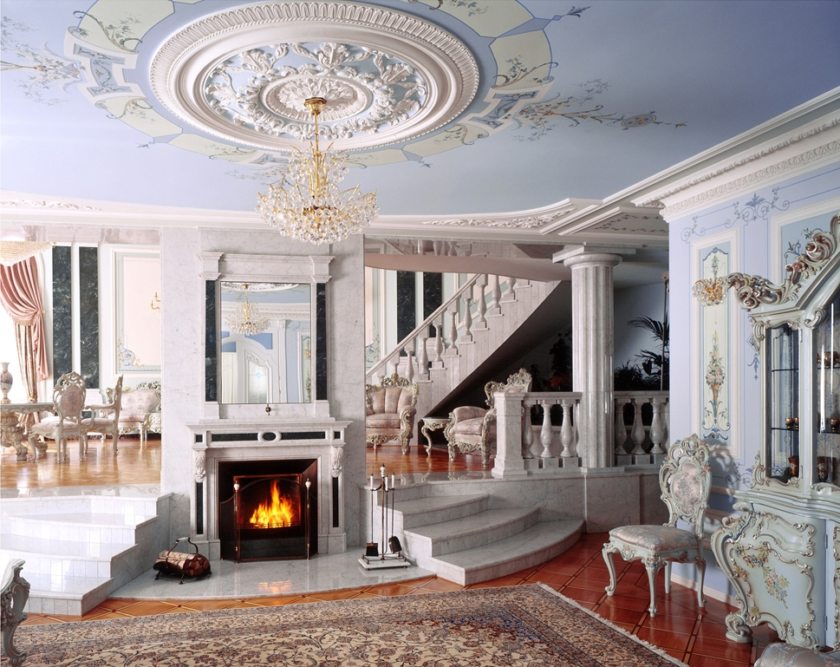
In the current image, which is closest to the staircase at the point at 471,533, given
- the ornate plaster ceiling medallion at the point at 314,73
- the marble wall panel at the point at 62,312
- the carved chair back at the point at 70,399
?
the ornate plaster ceiling medallion at the point at 314,73

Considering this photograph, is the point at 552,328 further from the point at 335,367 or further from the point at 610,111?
the point at 610,111

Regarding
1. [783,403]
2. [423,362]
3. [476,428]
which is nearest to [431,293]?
[423,362]

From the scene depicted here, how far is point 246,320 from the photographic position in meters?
6.83

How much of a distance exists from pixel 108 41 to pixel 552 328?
8892 millimetres

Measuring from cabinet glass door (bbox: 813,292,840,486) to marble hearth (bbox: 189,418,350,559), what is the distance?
3982 millimetres

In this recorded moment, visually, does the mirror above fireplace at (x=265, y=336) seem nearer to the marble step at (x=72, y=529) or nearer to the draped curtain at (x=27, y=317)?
the marble step at (x=72, y=529)

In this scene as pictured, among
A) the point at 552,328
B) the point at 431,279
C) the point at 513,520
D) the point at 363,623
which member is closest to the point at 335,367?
the point at 513,520

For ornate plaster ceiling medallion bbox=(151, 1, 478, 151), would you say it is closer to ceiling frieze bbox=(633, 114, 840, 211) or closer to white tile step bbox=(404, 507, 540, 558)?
ceiling frieze bbox=(633, 114, 840, 211)

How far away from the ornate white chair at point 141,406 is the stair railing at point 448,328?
3.43 m

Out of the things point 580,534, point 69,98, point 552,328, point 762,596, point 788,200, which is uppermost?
point 69,98

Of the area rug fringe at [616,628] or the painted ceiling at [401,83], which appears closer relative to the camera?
the painted ceiling at [401,83]

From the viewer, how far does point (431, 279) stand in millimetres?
13680

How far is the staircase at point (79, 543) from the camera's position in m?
5.25

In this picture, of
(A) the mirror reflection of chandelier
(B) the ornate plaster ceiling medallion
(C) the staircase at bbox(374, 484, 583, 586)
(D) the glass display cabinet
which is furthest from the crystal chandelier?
(C) the staircase at bbox(374, 484, 583, 586)
